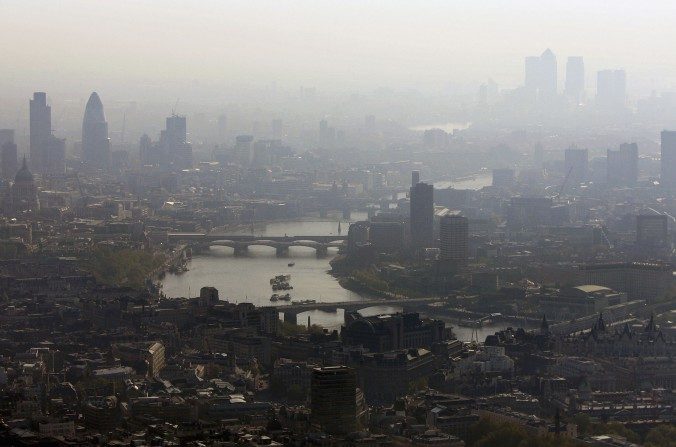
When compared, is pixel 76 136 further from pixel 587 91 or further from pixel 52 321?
pixel 52 321

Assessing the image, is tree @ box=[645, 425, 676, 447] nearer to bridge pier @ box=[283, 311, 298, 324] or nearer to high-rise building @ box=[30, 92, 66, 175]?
bridge pier @ box=[283, 311, 298, 324]

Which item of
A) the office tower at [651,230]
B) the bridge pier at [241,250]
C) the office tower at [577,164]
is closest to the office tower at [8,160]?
the office tower at [577,164]

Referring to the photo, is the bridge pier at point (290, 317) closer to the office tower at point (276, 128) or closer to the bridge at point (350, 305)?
the bridge at point (350, 305)

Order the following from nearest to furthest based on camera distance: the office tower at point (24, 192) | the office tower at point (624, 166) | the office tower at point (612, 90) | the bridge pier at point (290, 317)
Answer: the bridge pier at point (290, 317)
the office tower at point (24, 192)
the office tower at point (624, 166)
the office tower at point (612, 90)

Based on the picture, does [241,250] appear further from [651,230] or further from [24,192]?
[24,192]

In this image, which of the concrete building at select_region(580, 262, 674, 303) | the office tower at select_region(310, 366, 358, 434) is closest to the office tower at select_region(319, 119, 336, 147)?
the concrete building at select_region(580, 262, 674, 303)

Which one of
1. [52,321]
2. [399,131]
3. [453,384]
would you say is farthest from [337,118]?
[453,384]
